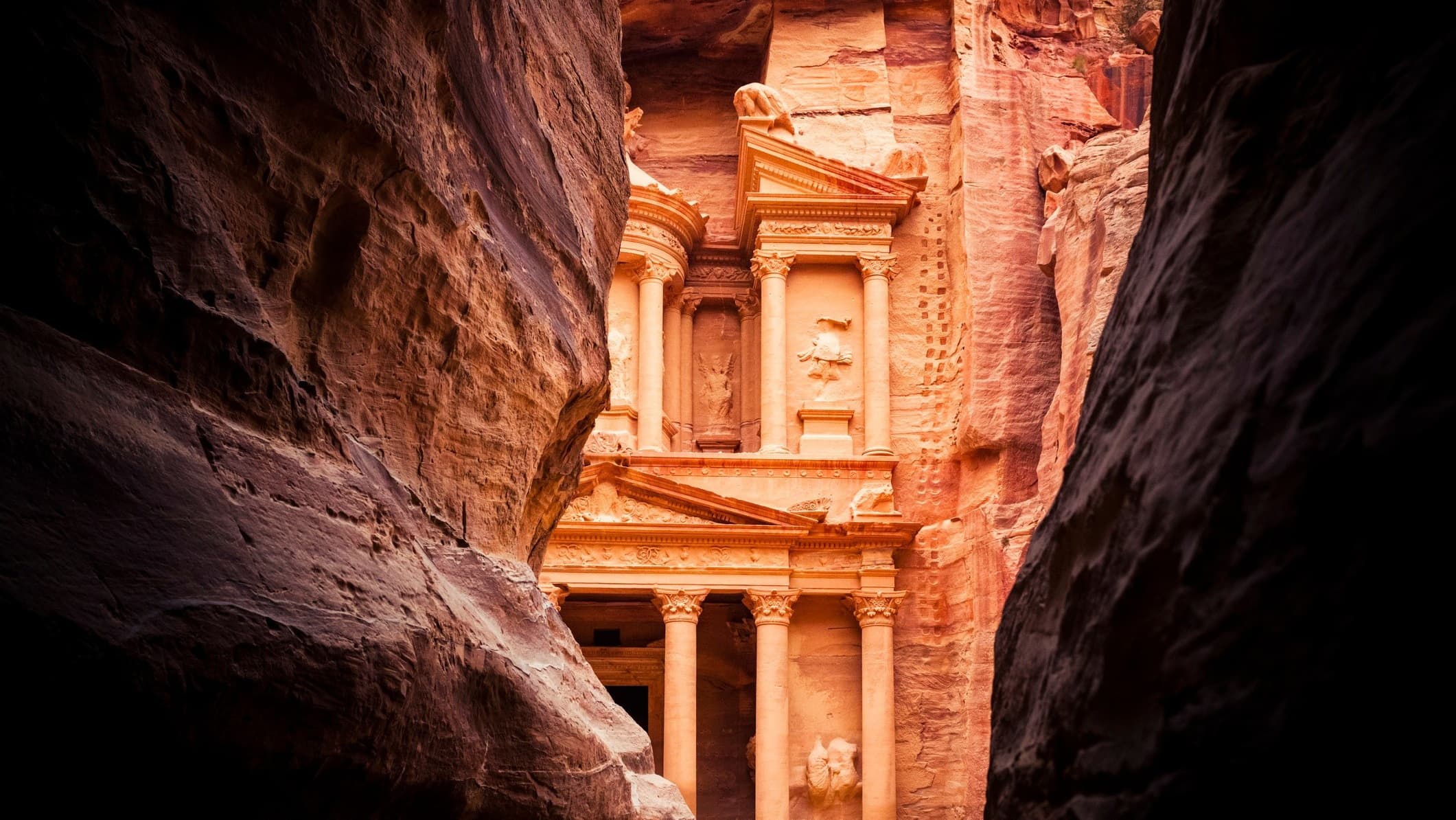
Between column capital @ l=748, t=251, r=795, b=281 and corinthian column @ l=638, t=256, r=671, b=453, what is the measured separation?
166 cm

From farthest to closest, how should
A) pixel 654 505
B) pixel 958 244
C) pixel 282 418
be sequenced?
pixel 958 244, pixel 654 505, pixel 282 418

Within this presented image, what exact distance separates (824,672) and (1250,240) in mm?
20109

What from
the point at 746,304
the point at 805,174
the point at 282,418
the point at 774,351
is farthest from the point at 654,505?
the point at 282,418

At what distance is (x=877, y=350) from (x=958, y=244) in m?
2.45

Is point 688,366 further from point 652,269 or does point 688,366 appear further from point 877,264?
point 877,264

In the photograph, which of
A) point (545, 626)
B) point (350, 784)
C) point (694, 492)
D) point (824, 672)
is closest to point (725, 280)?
point (694, 492)

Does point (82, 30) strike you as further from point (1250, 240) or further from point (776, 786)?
point (776, 786)

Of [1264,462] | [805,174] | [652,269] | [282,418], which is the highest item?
[805,174]

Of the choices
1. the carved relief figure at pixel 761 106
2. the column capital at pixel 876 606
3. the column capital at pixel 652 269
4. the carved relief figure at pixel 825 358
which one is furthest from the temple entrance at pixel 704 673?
the carved relief figure at pixel 761 106

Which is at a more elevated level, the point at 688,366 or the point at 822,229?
the point at 822,229

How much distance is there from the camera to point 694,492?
68.5 feet

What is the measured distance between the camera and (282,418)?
2.98 meters

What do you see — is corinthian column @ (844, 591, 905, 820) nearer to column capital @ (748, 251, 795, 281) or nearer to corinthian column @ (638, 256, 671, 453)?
corinthian column @ (638, 256, 671, 453)

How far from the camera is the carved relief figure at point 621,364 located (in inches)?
904
